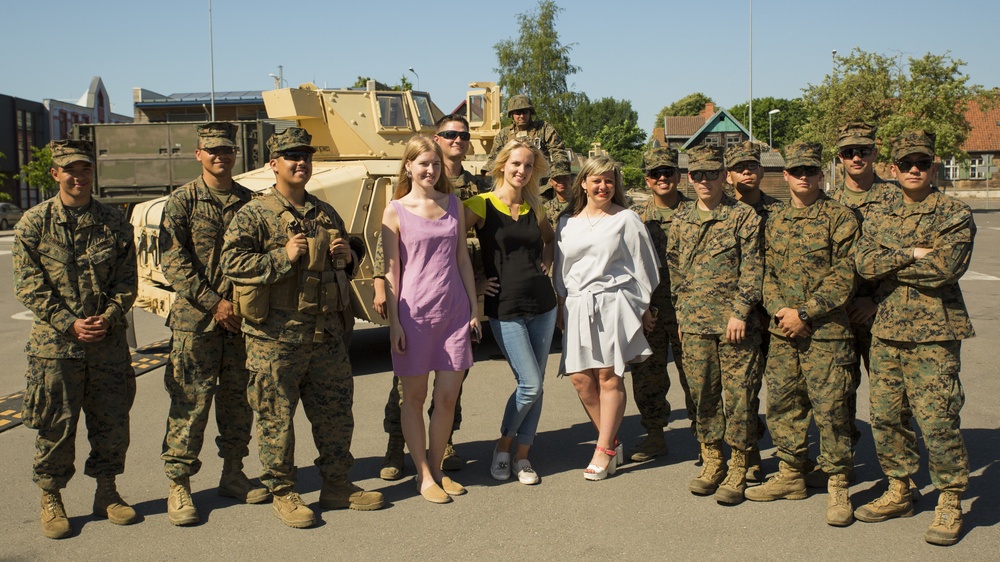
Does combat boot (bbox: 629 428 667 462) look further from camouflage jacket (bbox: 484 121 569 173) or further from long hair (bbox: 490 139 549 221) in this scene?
camouflage jacket (bbox: 484 121 569 173)

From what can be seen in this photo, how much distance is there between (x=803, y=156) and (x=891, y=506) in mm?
1831

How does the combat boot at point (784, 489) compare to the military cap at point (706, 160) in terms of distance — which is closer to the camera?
the combat boot at point (784, 489)

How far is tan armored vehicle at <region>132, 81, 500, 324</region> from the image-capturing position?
8.67 m

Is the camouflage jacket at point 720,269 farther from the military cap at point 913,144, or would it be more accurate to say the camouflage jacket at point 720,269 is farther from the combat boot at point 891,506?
Result: the combat boot at point 891,506

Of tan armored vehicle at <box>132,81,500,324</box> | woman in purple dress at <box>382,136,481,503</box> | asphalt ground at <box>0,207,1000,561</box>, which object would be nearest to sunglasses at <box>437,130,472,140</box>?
woman in purple dress at <box>382,136,481,503</box>

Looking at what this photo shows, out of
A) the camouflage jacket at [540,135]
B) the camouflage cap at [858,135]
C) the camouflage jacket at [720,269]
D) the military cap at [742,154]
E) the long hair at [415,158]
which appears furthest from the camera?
the camouflage jacket at [540,135]

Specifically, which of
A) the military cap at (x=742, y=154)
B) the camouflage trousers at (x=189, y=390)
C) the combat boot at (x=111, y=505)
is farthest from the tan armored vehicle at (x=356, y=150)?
the military cap at (x=742, y=154)

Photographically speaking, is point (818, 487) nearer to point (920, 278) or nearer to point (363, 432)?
point (920, 278)

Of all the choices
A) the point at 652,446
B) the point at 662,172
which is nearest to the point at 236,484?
the point at 652,446

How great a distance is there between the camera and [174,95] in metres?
62.8

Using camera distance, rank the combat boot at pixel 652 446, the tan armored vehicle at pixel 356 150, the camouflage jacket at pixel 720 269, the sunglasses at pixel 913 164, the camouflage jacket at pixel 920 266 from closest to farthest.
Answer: the camouflage jacket at pixel 920 266 → the sunglasses at pixel 913 164 → the camouflage jacket at pixel 720 269 → the combat boot at pixel 652 446 → the tan armored vehicle at pixel 356 150

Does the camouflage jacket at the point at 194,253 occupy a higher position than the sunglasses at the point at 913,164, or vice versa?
the sunglasses at the point at 913,164

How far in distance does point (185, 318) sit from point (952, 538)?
3.91 m

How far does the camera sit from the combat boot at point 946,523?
4.44 m
